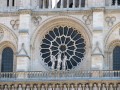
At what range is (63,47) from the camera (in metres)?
34.1

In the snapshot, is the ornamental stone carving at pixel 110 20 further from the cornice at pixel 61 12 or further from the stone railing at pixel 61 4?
the stone railing at pixel 61 4

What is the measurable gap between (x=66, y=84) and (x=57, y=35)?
12.5ft

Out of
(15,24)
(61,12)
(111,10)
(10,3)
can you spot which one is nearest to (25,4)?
(10,3)

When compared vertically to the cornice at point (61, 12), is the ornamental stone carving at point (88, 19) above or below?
below

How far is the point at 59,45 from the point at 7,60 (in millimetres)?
3586

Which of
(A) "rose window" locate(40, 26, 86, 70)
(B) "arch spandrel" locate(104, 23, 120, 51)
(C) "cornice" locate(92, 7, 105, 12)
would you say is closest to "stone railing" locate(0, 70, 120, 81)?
(A) "rose window" locate(40, 26, 86, 70)

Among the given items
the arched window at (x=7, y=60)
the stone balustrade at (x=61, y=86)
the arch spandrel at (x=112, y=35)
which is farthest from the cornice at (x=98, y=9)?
the arched window at (x=7, y=60)

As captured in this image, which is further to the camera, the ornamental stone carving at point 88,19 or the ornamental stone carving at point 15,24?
the ornamental stone carving at point 15,24

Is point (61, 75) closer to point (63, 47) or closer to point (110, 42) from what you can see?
point (63, 47)

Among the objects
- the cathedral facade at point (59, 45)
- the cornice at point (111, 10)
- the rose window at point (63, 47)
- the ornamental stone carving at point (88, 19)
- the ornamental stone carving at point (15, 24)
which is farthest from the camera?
the ornamental stone carving at point (15, 24)

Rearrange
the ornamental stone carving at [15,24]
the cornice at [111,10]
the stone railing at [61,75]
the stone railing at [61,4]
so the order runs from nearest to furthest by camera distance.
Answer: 1. the stone railing at [61,75]
2. the cornice at [111,10]
3. the stone railing at [61,4]
4. the ornamental stone carving at [15,24]

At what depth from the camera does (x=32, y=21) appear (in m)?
34.3

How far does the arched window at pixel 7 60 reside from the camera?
1350 inches

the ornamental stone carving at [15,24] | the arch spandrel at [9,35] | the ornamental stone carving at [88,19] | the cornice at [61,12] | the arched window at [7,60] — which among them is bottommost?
the arched window at [7,60]
